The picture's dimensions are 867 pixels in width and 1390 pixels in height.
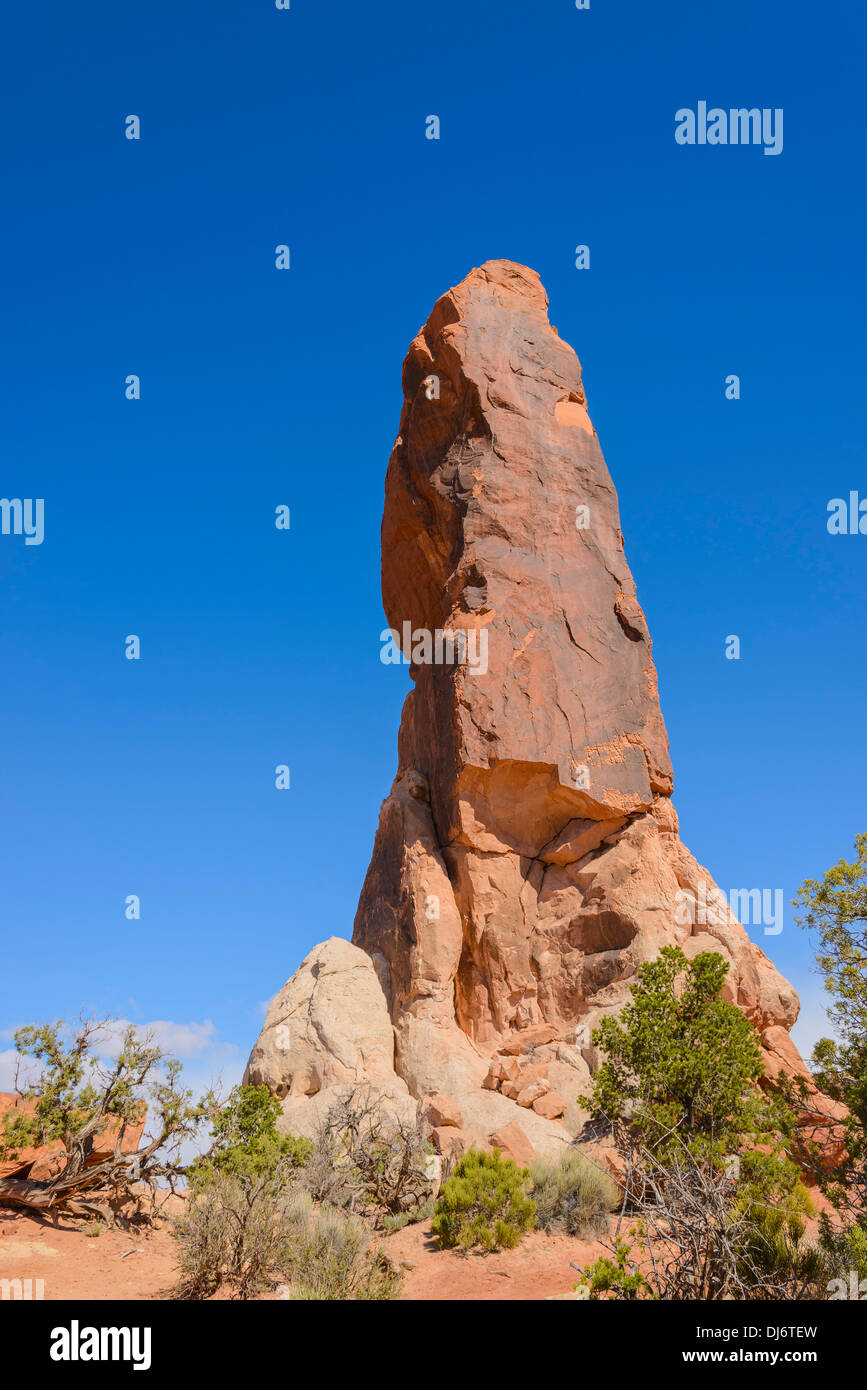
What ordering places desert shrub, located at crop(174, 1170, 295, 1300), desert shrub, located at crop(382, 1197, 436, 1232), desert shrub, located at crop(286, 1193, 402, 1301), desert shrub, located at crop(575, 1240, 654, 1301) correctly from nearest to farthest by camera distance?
desert shrub, located at crop(575, 1240, 654, 1301)
desert shrub, located at crop(286, 1193, 402, 1301)
desert shrub, located at crop(174, 1170, 295, 1300)
desert shrub, located at crop(382, 1197, 436, 1232)

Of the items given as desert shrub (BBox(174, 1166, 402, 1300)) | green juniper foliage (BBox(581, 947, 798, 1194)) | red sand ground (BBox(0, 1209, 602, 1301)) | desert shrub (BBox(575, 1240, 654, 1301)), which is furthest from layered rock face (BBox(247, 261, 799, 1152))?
desert shrub (BBox(575, 1240, 654, 1301))

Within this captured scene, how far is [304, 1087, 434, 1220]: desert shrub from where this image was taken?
14.2 m

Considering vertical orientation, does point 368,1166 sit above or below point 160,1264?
above

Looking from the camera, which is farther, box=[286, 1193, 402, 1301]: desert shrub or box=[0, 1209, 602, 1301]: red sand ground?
box=[0, 1209, 602, 1301]: red sand ground

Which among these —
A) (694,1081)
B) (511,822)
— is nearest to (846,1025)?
(694,1081)

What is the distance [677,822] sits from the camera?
22516 mm

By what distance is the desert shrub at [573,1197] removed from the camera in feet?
43.4

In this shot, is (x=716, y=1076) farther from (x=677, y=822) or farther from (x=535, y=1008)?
(x=677, y=822)

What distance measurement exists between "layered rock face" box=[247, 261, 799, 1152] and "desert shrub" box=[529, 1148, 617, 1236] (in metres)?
2.18

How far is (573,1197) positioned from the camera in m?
13.8

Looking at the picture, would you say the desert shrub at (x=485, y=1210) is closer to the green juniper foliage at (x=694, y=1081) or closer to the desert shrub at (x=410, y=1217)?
the desert shrub at (x=410, y=1217)

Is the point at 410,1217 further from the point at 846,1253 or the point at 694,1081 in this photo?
the point at 846,1253

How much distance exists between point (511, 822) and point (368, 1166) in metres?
8.79

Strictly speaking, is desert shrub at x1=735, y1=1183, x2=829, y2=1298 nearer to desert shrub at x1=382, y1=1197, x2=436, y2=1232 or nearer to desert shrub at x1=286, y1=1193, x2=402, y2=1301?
desert shrub at x1=286, y1=1193, x2=402, y2=1301
